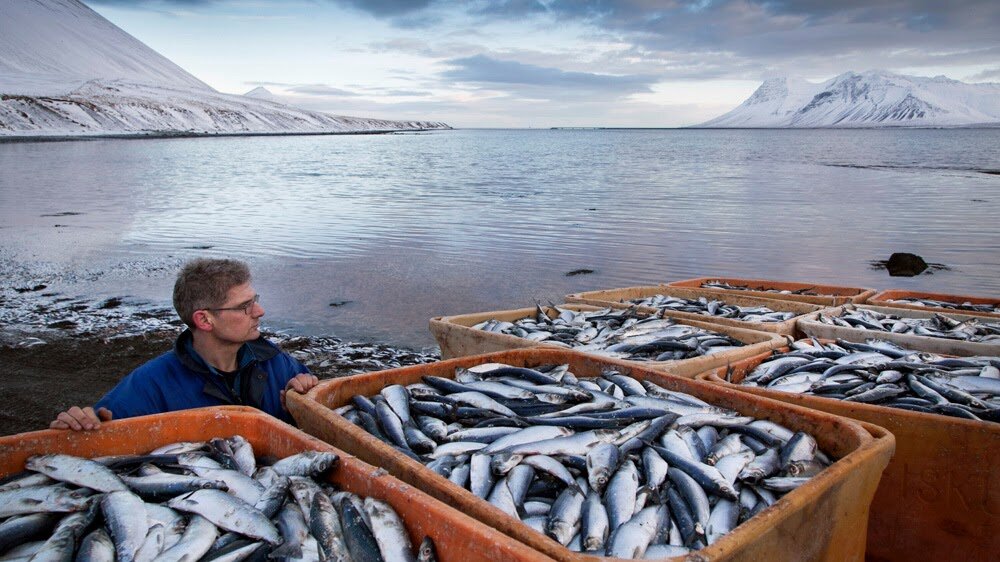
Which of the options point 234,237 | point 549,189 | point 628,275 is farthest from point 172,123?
point 628,275

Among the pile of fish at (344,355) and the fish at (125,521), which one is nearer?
the fish at (125,521)

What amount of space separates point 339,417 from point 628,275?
375 inches

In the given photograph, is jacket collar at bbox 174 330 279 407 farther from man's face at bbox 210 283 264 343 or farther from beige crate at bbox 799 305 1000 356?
beige crate at bbox 799 305 1000 356

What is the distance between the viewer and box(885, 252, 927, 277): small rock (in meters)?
12.3

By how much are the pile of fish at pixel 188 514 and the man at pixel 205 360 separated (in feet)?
2.80

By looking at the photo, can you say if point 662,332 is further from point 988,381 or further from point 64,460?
point 64,460

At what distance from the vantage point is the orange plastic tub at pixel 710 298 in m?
5.70

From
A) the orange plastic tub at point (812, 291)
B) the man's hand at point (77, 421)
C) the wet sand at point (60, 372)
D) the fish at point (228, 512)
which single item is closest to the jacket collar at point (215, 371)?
the man's hand at point (77, 421)

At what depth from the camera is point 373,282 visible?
11.7 metres

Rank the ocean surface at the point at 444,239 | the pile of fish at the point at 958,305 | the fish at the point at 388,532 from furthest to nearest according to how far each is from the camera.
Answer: the ocean surface at the point at 444,239 < the pile of fish at the point at 958,305 < the fish at the point at 388,532

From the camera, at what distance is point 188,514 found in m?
2.34

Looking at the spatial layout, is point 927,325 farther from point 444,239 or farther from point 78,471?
point 444,239

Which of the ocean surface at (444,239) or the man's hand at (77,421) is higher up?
the man's hand at (77,421)

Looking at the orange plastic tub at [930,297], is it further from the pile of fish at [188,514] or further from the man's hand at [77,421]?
the man's hand at [77,421]
